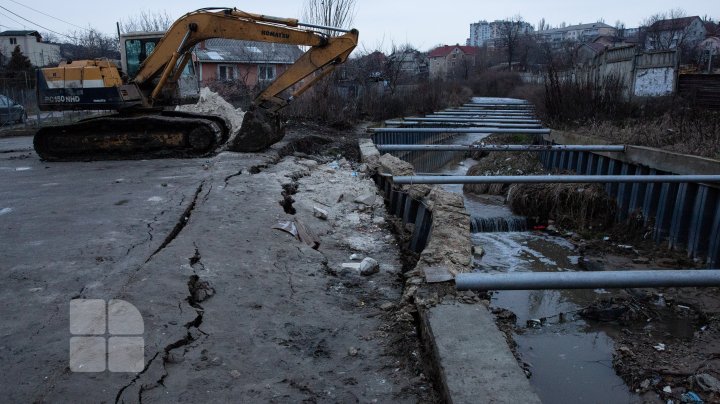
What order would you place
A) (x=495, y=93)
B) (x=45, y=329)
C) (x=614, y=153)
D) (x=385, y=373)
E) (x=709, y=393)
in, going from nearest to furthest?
(x=385, y=373)
(x=45, y=329)
(x=709, y=393)
(x=614, y=153)
(x=495, y=93)

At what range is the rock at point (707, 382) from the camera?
14.4ft

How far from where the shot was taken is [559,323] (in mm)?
6125

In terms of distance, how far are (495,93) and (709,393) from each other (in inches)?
2056

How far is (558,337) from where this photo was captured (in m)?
5.77

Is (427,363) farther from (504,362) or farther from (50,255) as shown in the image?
(50,255)

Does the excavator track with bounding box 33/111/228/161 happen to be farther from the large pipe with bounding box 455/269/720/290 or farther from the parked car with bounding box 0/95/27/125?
the parked car with bounding box 0/95/27/125

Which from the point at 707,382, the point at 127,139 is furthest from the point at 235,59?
the point at 707,382

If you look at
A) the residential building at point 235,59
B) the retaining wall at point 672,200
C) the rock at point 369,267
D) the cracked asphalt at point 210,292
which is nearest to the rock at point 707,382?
the cracked asphalt at point 210,292

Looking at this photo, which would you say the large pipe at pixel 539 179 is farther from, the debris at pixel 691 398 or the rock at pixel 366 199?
the debris at pixel 691 398

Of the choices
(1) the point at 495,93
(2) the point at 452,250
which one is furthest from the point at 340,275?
(1) the point at 495,93

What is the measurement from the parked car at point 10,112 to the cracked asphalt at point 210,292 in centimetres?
1844

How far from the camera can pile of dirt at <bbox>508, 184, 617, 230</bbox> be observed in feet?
32.9

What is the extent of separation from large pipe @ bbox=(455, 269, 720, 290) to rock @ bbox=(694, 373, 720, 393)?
157 cm

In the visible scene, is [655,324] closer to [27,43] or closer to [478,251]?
[478,251]
